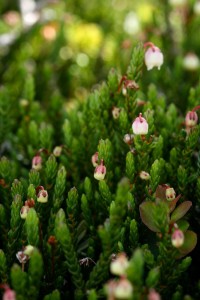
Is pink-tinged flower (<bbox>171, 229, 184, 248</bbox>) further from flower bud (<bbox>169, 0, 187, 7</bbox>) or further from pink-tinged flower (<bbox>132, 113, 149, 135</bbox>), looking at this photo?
flower bud (<bbox>169, 0, 187, 7</bbox>)

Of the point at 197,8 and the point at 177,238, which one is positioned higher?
the point at 197,8

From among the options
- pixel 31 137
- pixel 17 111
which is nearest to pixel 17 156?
pixel 31 137

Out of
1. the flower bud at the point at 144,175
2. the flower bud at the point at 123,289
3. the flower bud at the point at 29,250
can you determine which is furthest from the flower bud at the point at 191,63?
the flower bud at the point at 123,289

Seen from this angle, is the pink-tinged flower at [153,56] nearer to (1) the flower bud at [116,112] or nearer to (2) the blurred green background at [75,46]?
(1) the flower bud at [116,112]

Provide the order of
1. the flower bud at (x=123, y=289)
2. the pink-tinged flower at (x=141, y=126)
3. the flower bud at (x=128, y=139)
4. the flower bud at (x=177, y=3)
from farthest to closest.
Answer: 1. the flower bud at (x=177, y=3)
2. the flower bud at (x=128, y=139)
3. the pink-tinged flower at (x=141, y=126)
4. the flower bud at (x=123, y=289)

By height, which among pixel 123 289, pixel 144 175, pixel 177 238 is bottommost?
pixel 123 289

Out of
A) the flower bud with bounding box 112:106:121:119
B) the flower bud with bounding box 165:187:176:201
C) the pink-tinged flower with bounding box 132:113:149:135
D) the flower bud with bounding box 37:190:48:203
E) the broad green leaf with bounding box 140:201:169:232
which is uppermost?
the flower bud with bounding box 112:106:121:119

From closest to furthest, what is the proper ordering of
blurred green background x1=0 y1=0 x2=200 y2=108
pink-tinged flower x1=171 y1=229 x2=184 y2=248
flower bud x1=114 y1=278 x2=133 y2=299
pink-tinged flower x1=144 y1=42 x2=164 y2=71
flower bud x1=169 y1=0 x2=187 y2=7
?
flower bud x1=114 y1=278 x2=133 y2=299 → pink-tinged flower x1=171 y1=229 x2=184 y2=248 → pink-tinged flower x1=144 y1=42 x2=164 y2=71 → blurred green background x1=0 y1=0 x2=200 y2=108 → flower bud x1=169 y1=0 x2=187 y2=7

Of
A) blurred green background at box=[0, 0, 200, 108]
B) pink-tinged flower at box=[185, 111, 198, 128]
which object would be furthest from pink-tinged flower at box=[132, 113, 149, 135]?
blurred green background at box=[0, 0, 200, 108]

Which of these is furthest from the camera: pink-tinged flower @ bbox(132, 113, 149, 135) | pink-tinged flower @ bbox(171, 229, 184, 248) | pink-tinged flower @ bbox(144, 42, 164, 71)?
pink-tinged flower @ bbox(144, 42, 164, 71)

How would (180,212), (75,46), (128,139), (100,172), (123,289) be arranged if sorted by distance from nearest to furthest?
(123,289), (180,212), (100,172), (128,139), (75,46)

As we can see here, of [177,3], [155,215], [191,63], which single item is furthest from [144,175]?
[177,3]

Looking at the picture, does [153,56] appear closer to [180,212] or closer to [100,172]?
[100,172]
